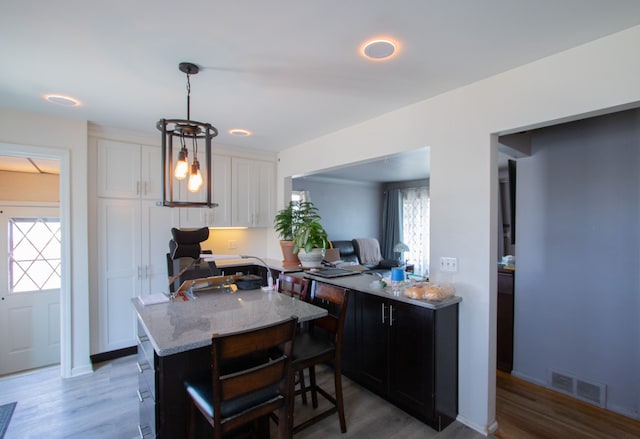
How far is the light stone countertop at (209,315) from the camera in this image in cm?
148

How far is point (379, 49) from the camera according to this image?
5.98 ft

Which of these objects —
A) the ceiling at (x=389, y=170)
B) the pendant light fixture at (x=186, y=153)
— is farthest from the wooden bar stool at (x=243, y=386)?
the ceiling at (x=389, y=170)

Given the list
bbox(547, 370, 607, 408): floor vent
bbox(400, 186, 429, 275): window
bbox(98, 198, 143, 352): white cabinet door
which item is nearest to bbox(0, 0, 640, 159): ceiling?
bbox(98, 198, 143, 352): white cabinet door

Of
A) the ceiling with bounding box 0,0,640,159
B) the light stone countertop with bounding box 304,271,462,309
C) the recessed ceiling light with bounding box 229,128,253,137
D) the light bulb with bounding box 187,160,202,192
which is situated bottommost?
the light stone countertop with bounding box 304,271,462,309

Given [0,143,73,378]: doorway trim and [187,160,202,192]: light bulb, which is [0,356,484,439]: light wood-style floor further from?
[187,160,202,192]: light bulb

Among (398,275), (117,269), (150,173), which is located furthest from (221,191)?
(398,275)

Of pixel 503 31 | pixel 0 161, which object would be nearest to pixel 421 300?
pixel 503 31

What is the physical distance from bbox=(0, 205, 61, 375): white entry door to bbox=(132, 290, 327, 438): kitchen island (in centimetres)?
294

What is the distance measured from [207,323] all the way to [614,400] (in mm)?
3093

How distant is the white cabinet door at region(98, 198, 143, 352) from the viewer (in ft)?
10.9

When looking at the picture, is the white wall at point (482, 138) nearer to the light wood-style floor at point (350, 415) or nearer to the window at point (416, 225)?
the light wood-style floor at point (350, 415)

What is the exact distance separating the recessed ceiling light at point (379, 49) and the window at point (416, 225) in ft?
18.4

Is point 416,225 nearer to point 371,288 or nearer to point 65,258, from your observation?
point 371,288

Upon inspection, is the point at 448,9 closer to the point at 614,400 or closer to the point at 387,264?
the point at 614,400
